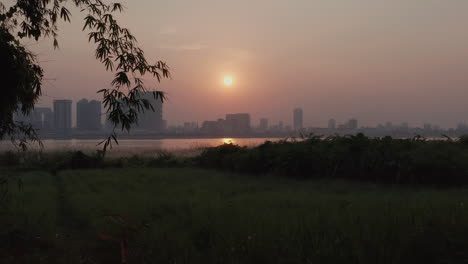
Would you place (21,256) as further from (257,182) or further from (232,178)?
(232,178)

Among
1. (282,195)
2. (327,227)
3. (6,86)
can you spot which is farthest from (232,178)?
(6,86)

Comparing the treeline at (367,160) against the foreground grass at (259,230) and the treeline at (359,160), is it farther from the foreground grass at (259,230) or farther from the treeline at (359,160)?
the foreground grass at (259,230)

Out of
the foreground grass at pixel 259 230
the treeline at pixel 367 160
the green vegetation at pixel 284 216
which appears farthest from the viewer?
the treeline at pixel 367 160

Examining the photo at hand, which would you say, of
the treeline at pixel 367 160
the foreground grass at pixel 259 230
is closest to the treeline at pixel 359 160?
the treeline at pixel 367 160

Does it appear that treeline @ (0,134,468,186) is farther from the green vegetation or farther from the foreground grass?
the foreground grass

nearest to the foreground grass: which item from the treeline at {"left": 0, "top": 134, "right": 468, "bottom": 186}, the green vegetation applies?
the green vegetation

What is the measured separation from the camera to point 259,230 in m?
6.57

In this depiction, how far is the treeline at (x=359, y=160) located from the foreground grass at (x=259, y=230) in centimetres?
171

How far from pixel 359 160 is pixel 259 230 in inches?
351

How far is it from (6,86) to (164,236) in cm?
356

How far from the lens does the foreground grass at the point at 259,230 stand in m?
5.68

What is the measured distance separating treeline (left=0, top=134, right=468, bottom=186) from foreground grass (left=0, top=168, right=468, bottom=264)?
1.71m

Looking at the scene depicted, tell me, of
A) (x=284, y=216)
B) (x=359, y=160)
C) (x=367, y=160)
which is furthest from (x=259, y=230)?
(x=359, y=160)

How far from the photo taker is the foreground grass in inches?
223
